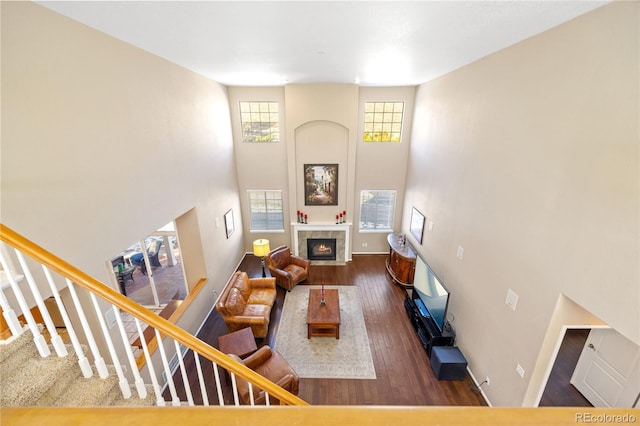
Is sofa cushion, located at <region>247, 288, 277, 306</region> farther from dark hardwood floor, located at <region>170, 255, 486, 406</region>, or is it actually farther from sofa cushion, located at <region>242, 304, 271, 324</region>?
dark hardwood floor, located at <region>170, 255, 486, 406</region>

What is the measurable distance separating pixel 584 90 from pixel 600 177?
31.6 inches

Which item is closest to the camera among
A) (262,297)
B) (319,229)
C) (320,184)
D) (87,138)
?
(87,138)

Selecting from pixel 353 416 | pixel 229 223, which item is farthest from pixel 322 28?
pixel 229 223

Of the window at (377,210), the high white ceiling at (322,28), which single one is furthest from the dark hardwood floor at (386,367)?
the high white ceiling at (322,28)

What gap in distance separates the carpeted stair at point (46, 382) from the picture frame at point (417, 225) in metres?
5.77

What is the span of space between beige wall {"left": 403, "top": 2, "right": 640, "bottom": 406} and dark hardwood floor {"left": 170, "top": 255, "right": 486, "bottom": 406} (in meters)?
0.70

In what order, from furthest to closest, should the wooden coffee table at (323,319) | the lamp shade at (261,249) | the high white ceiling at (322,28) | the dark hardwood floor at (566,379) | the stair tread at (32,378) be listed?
the lamp shade at (261,249), the wooden coffee table at (323,319), the dark hardwood floor at (566,379), the high white ceiling at (322,28), the stair tread at (32,378)

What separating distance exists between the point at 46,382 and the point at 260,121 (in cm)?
647

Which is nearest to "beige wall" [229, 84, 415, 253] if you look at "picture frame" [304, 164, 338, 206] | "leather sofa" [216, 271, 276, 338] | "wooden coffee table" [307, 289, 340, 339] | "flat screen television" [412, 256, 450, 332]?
"picture frame" [304, 164, 338, 206]

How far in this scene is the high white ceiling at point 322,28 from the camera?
2.19 m

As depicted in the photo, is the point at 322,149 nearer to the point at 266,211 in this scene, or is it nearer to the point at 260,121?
the point at 260,121

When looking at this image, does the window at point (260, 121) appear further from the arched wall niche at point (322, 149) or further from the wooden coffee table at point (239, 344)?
the wooden coffee table at point (239, 344)

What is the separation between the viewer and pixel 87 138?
2.68 m

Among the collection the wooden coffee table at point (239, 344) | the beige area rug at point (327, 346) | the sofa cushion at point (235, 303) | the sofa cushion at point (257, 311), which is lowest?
the beige area rug at point (327, 346)
